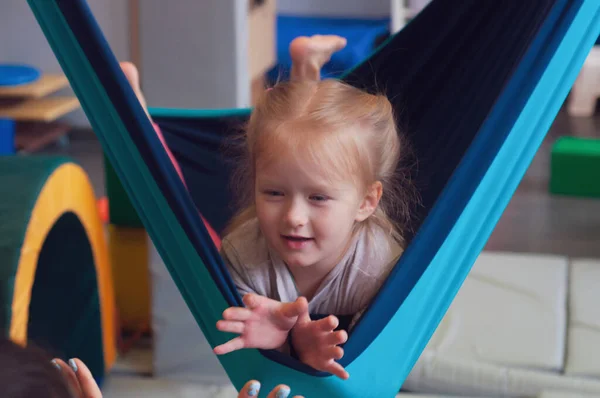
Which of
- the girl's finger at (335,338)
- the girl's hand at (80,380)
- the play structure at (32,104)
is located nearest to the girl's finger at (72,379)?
the girl's hand at (80,380)

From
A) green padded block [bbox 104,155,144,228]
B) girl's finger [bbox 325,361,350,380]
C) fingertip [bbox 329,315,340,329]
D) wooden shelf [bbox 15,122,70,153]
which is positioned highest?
fingertip [bbox 329,315,340,329]

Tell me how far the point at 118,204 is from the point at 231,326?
130 centimetres

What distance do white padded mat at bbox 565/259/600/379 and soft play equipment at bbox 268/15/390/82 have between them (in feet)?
6.16

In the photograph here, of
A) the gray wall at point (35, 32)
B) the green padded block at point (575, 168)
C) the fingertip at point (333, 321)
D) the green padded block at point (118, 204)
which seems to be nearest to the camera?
the fingertip at point (333, 321)

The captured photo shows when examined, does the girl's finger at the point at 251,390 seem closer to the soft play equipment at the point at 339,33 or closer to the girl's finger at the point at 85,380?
the girl's finger at the point at 85,380

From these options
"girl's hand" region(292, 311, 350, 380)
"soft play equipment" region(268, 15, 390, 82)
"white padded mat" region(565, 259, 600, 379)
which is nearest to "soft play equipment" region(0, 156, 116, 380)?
"girl's hand" region(292, 311, 350, 380)

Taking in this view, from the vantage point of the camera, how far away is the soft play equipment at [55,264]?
160 centimetres

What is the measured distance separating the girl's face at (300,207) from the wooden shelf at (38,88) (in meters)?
2.67

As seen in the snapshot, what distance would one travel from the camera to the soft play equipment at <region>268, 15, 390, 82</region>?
414 cm

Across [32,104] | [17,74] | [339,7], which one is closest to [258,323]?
[17,74]

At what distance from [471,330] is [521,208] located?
127 centimetres

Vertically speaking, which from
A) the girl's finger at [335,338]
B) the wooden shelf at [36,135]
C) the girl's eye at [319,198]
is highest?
the girl's eye at [319,198]

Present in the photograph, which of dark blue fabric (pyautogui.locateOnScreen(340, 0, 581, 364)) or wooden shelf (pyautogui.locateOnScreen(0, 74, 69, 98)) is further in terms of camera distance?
wooden shelf (pyautogui.locateOnScreen(0, 74, 69, 98))

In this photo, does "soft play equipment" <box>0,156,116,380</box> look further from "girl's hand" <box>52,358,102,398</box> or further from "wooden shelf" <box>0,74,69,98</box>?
"wooden shelf" <box>0,74,69,98</box>
